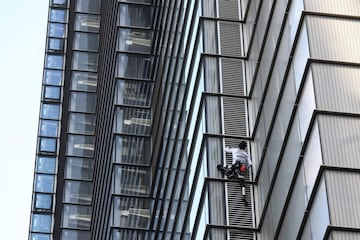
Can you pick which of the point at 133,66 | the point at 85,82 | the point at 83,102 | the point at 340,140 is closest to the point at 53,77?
the point at 85,82

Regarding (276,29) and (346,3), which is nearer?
(346,3)

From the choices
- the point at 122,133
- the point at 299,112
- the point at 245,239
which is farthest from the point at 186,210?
the point at 122,133

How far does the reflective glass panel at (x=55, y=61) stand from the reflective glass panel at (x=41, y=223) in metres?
16.6

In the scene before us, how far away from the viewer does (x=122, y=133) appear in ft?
210

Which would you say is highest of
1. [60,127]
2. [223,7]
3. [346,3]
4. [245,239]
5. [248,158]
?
[60,127]

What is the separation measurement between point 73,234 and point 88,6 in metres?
23.3

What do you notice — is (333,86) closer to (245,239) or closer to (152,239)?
(245,239)

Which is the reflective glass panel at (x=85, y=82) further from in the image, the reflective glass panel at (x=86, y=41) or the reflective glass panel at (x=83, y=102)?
the reflective glass panel at (x=86, y=41)

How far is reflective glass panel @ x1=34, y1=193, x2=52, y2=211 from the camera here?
106625 millimetres

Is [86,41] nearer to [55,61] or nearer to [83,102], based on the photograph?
[83,102]

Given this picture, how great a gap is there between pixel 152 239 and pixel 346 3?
25064 mm

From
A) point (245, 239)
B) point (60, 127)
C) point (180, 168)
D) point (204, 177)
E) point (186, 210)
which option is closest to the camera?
point (245, 239)

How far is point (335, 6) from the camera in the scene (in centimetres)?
3450

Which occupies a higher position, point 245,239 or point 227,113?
point 227,113
